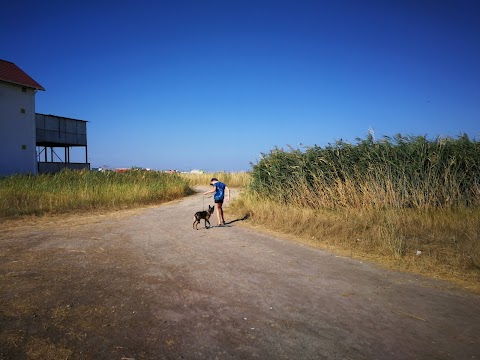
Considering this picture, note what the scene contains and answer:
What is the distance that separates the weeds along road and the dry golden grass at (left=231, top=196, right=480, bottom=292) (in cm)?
82

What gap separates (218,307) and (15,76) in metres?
29.1

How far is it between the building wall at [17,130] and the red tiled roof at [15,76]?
1.85 ft

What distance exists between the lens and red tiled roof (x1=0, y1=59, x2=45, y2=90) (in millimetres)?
24447

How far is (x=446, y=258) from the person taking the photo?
698 cm

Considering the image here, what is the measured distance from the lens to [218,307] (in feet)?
14.9

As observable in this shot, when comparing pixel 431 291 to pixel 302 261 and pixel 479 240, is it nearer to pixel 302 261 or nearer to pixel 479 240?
pixel 302 261

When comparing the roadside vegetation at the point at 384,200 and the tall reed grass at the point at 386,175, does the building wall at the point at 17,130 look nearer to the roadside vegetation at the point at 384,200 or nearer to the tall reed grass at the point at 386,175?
the roadside vegetation at the point at 384,200

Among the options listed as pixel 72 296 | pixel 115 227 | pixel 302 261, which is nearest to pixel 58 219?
pixel 115 227

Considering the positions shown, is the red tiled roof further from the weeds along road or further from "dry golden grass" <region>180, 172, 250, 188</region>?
the weeds along road

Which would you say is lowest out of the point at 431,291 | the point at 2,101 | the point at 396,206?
the point at 431,291

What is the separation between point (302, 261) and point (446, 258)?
Answer: 3.06m

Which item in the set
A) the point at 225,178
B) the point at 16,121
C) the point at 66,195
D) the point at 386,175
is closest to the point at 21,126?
the point at 16,121

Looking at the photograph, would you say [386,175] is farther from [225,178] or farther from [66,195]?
[225,178]

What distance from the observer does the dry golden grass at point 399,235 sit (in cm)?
666
